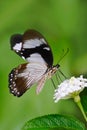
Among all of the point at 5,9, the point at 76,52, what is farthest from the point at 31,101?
the point at 5,9

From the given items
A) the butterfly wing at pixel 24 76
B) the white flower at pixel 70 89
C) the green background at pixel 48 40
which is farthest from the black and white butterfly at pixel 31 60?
the green background at pixel 48 40

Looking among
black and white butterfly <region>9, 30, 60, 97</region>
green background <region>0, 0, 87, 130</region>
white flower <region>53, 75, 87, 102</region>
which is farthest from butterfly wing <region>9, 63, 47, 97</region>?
green background <region>0, 0, 87, 130</region>

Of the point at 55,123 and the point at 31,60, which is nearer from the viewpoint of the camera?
the point at 55,123

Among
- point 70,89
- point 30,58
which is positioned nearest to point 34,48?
point 30,58

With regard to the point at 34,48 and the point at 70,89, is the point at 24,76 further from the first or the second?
the point at 70,89

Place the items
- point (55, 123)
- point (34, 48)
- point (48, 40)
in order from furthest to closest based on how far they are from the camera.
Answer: point (48, 40), point (34, 48), point (55, 123)

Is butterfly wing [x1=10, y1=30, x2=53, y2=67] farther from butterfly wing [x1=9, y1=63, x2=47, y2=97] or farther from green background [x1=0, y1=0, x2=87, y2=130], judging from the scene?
green background [x1=0, y1=0, x2=87, y2=130]
